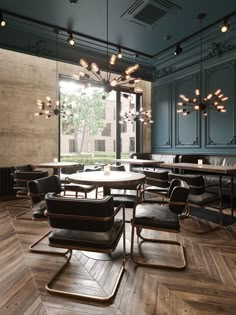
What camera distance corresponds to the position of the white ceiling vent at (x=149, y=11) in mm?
4004

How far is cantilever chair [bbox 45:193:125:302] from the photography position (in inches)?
61.9

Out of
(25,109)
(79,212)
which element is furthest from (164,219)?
(25,109)

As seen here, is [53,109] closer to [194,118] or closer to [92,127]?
[92,127]

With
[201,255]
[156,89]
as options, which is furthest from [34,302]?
[156,89]

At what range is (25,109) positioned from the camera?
5477 millimetres

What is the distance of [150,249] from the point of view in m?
2.58

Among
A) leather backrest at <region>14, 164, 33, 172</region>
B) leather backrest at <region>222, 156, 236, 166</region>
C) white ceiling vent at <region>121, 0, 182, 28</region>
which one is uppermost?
white ceiling vent at <region>121, 0, 182, 28</region>

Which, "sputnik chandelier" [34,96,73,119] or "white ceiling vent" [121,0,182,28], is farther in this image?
"sputnik chandelier" [34,96,73,119]

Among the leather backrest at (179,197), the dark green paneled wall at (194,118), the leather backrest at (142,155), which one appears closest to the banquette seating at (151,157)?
the leather backrest at (142,155)

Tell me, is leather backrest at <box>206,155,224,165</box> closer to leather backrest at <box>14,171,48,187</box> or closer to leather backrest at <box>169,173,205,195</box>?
leather backrest at <box>169,173,205,195</box>

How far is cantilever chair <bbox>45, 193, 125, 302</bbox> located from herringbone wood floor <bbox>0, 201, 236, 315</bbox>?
0.39ft

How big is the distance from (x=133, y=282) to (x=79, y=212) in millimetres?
890

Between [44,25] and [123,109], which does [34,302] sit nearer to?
[44,25]


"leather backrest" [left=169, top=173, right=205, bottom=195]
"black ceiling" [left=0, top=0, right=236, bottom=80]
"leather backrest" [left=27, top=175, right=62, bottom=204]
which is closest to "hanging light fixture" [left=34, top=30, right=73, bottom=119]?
"black ceiling" [left=0, top=0, right=236, bottom=80]
